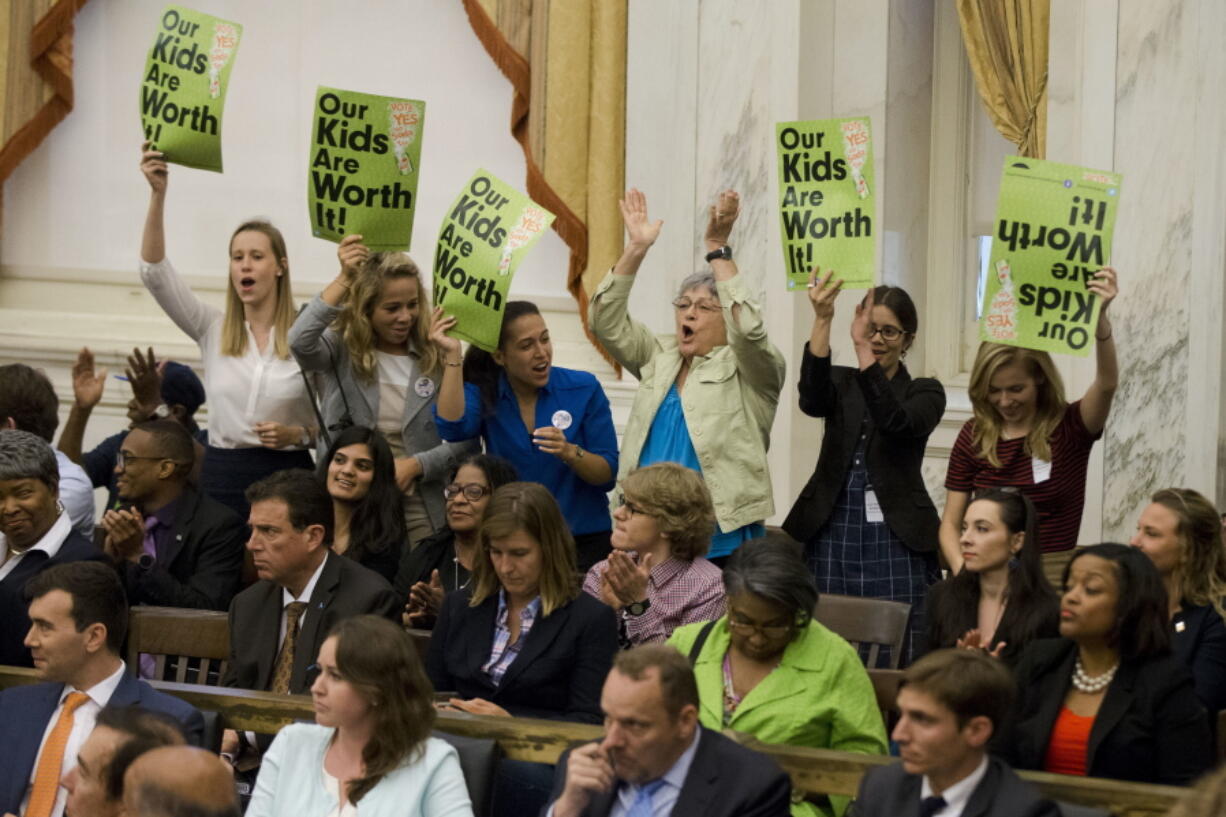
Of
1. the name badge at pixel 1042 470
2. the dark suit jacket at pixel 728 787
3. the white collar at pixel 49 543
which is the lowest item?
the dark suit jacket at pixel 728 787

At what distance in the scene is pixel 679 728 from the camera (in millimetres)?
3904

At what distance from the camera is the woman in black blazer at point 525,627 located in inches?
189

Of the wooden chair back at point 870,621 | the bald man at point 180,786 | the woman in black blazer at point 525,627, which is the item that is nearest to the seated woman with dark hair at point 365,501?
the woman in black blazer at point 525,627

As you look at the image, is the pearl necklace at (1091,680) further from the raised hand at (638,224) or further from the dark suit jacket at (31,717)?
the raised hand at (638,224)

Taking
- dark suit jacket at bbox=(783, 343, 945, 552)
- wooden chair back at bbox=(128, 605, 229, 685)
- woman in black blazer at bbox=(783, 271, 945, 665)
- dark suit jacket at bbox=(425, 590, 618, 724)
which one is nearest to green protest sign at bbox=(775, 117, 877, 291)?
woman in black blazer at bbox=(783, 271, 945, 665)

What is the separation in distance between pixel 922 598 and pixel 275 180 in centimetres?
445

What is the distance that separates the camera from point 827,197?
595cm

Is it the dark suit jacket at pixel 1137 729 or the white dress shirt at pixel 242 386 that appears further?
the white dress shirt at pixel 242 386

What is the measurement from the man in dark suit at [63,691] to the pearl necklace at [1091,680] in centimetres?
205

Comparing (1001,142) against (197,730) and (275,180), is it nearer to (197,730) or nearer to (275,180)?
(275,180)

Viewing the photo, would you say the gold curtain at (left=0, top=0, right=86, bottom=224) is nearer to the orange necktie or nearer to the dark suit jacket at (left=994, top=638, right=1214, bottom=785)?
the orange necktie

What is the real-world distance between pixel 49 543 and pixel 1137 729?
300 cm

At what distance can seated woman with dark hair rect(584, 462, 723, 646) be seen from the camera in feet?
17.0

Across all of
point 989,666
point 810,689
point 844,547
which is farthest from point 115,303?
point 989,666
